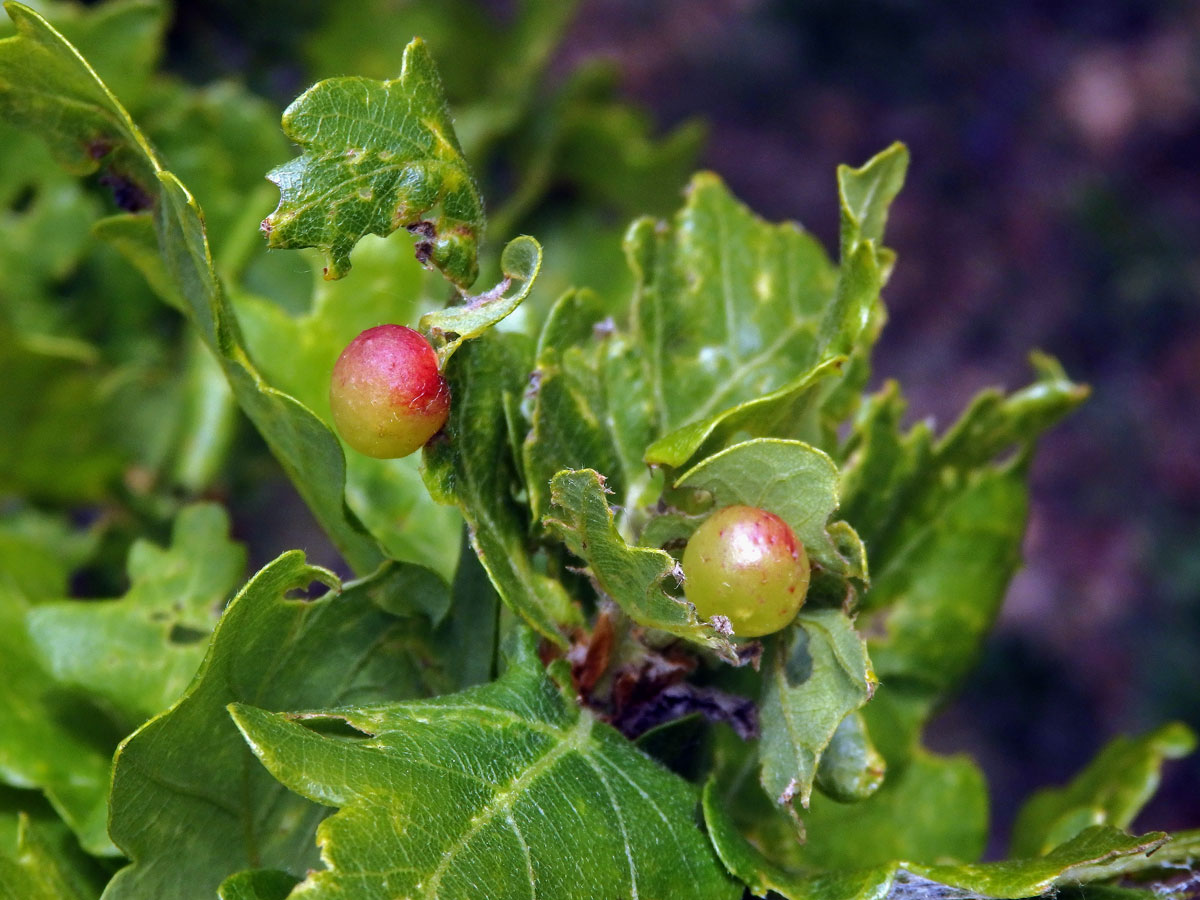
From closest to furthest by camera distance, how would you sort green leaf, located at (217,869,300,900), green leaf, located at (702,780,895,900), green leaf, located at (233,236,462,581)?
1. green leaf, located at (217,869,300,900)
2. green leaf, located at (702,780,895,900)
3. green leaf, located at (233,236,462,581)

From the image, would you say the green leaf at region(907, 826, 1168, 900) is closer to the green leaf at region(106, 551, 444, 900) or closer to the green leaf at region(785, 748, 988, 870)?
the green leaf at region(785, 748, 988, 870)

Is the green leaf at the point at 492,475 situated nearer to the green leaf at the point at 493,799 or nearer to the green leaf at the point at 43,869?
the green leaf at the point at 493,799

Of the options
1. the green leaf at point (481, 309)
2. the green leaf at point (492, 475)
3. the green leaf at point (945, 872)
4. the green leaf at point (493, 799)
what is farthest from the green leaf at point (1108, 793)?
the green leaf at point (481, 309)

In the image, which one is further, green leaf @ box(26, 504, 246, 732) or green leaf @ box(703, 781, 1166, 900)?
green leaf @ box(26, 504, 246, 732)

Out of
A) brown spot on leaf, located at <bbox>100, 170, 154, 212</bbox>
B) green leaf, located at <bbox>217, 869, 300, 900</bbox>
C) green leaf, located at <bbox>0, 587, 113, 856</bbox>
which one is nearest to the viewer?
green leaf, located at <bbox>217, 869, 300, 900</bbox>

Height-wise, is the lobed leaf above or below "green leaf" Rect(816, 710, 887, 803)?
above

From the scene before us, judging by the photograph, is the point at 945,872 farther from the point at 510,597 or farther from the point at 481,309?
the point at 481,309

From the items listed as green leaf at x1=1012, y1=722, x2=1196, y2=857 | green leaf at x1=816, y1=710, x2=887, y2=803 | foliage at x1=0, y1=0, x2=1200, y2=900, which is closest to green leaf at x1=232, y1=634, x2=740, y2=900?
foliage at x1=0, y1=0, x2=1200, y2=900
